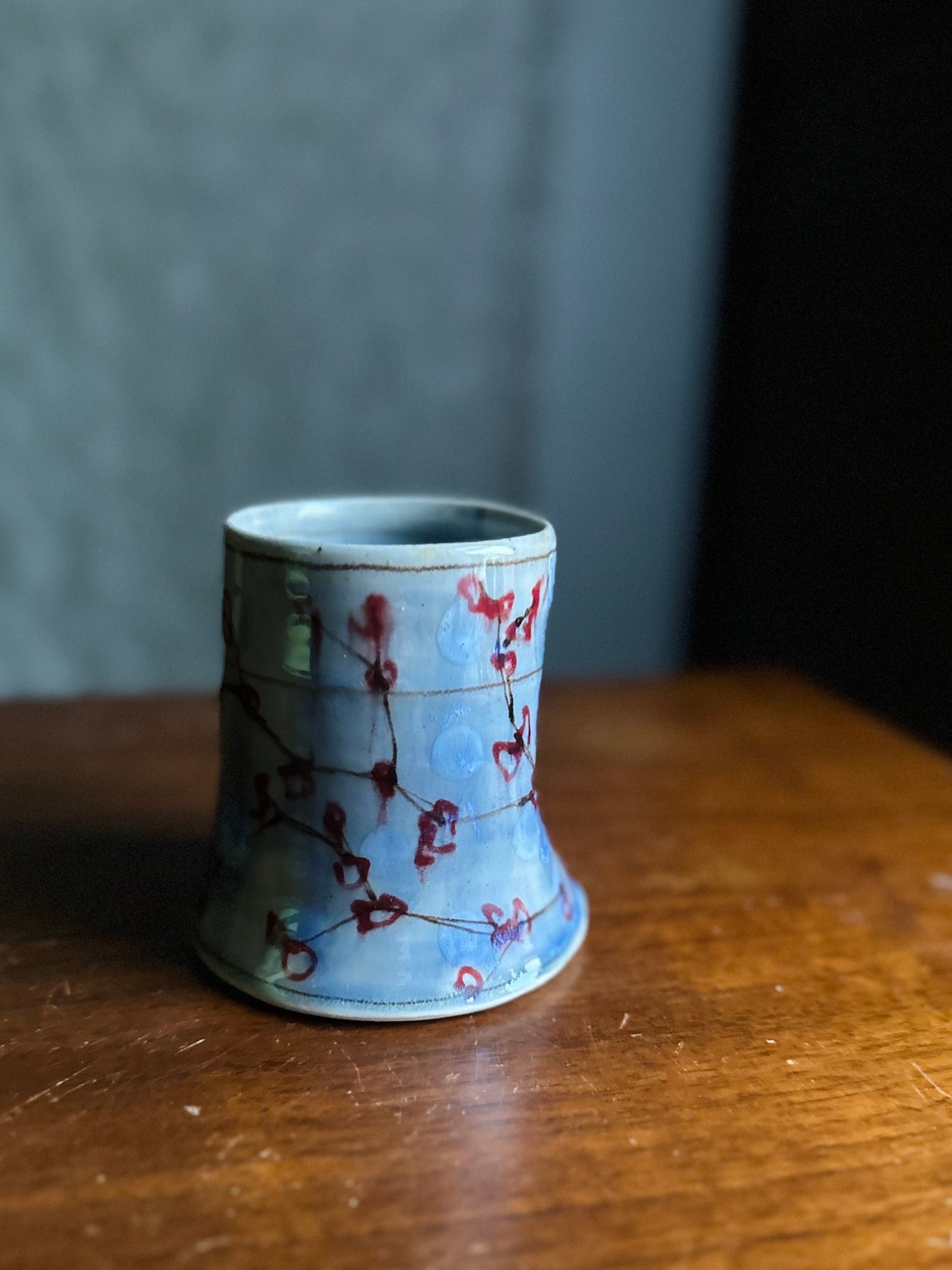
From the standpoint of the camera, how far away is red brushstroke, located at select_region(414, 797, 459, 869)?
387 millimetres

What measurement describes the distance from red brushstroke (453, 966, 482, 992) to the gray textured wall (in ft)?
3.23

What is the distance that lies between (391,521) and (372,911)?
17 cm

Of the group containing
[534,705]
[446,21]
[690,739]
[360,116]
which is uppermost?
[446,21]

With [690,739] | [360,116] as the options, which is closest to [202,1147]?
[690,739]

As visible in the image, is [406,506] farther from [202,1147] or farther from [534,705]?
[202,1147]

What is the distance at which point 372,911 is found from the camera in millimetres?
388

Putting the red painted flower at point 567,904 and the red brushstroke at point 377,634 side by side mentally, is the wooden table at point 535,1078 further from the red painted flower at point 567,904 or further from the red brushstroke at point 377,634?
the red brushstroke at point 377,634

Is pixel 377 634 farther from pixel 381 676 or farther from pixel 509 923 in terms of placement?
pixel 509 923

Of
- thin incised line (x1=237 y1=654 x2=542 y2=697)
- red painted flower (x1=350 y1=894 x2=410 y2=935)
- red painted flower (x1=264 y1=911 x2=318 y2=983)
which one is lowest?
red painted flower (x1=264 y1=911 x2=318 y2=983)

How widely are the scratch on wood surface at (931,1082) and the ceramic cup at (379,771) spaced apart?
0.13 m

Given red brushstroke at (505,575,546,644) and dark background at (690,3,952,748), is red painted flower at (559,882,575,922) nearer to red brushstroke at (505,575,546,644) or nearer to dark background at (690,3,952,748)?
red brushstroke at (505,575,546,644)

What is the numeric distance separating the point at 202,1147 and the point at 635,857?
0.90ft

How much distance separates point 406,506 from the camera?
0.48 m

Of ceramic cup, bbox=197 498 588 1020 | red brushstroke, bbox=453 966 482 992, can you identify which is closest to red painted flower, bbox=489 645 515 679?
ceramic cup, bbox=197 498 588 1020
